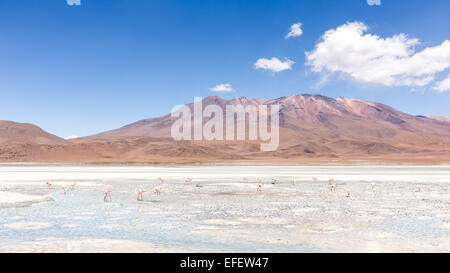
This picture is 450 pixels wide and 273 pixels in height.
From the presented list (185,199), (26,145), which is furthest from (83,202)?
(26,145)

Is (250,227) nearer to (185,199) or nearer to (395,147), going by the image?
(185,199)

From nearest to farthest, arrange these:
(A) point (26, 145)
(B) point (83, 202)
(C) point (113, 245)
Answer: (C) point (113, 245), (B) point (83, 202), (A) point (26, 145)

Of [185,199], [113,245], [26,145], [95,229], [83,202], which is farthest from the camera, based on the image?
[26,145]

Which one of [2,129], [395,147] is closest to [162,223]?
[395,147]

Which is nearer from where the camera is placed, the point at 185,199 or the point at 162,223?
the point at 162,223
